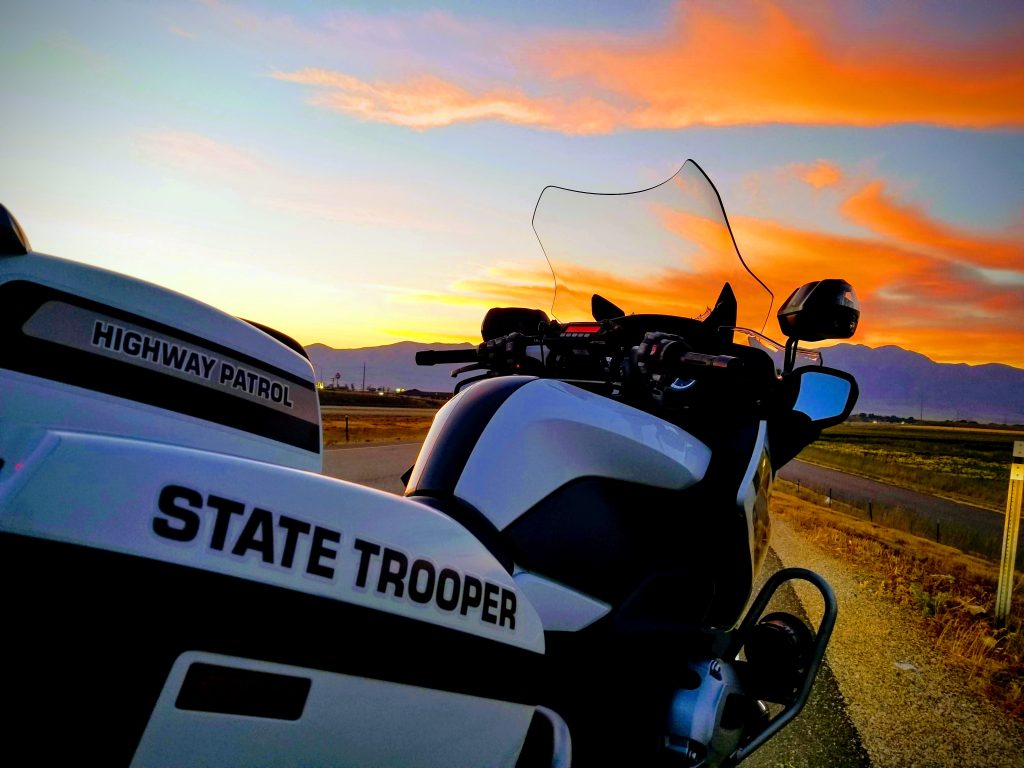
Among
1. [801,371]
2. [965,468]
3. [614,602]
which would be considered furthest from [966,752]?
[965,468]

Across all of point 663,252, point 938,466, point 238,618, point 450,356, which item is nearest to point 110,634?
point 238,618

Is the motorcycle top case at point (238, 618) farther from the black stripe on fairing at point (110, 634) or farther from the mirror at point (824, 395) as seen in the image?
the mirror at point (824, 395)

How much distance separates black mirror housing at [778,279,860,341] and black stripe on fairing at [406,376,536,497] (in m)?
0.89

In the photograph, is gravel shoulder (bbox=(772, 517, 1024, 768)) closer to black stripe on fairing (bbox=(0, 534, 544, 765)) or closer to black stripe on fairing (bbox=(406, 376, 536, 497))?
black stripe on fairing (bbox=(406, 376, 536, 497))

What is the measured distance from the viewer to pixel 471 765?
102cm

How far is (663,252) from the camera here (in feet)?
7.18

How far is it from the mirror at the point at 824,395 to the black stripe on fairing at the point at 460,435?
0.88 m

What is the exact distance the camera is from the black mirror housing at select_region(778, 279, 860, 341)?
71.8 inches

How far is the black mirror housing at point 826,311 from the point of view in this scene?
182 centimetres

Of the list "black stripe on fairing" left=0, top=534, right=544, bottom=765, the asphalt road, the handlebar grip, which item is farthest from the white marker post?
"black stripe on fairing" left=0, top=534, right=544, bottom=765

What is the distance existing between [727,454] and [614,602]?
0.52 meters

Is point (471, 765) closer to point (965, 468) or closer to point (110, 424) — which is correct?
point (110, 424)

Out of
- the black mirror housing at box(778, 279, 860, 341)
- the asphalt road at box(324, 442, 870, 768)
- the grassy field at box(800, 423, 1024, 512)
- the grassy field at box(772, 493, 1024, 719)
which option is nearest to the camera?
the black mirror housing at box(778, 279, 860, 341)

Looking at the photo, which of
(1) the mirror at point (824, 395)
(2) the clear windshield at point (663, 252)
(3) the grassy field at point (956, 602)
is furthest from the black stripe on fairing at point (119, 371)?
(3) the grassy field at point (956, 602)
